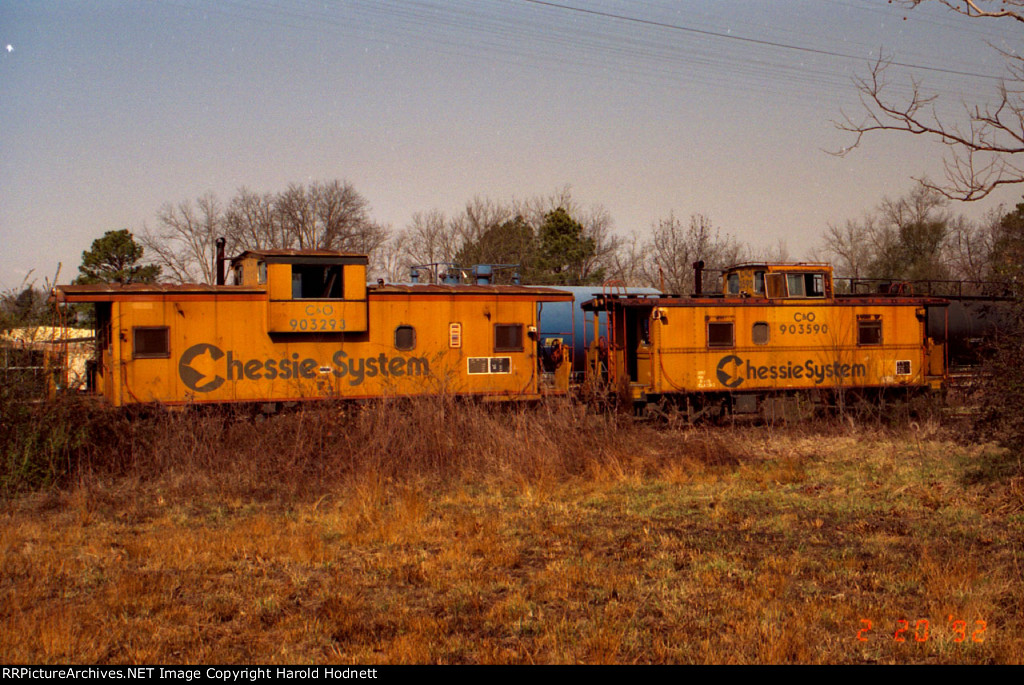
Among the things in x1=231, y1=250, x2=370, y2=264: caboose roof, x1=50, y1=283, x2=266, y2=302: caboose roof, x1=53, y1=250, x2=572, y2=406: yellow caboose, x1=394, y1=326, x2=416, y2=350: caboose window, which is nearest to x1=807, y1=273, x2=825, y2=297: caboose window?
x1=53, y1=250, x2=572, y2=406: yellow caboose

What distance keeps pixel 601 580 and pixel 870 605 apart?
2.34 m

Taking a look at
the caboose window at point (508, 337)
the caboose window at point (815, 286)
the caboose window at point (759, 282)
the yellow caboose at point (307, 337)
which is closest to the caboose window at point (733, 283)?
the caboose window at point (759, 282)

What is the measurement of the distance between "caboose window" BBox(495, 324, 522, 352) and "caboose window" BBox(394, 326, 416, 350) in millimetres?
1917

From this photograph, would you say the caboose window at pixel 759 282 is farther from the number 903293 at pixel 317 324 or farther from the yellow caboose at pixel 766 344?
the number 903293 at pixel 317 324

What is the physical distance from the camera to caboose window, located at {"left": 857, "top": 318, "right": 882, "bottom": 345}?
67.6ft

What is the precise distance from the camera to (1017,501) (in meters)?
10.3

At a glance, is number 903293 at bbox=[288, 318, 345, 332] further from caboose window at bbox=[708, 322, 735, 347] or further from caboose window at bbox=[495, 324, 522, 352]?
caboose window at bbox=[708, 322, 735, 347]

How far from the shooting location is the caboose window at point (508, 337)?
18.8m

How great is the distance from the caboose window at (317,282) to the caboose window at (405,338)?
1.47m

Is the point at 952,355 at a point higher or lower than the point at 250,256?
lower

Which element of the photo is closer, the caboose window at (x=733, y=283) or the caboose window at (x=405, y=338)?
the caboose window at (x=405, y=338)

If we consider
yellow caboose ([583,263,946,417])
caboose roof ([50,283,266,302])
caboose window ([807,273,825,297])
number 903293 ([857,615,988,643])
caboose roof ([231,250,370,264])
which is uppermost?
caboose roof ([231,250,370,264])

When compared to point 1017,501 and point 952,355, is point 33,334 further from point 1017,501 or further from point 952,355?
point 952,355
